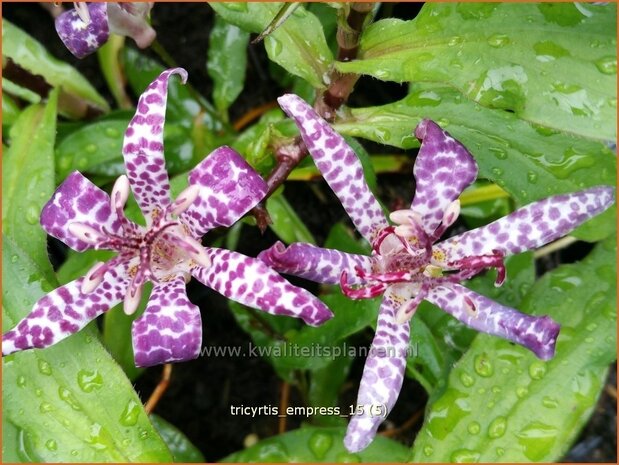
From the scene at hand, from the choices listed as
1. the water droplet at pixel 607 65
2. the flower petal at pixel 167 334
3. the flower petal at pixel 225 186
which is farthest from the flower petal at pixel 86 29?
the water droplet at pixel 607 65

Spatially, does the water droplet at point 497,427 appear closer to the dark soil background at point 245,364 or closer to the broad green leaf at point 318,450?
the broad green leaf at point 318,450

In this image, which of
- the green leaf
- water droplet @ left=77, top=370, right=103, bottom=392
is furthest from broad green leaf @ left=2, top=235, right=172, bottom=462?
the green leaf

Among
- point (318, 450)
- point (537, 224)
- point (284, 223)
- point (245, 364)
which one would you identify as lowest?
point (245, 364)

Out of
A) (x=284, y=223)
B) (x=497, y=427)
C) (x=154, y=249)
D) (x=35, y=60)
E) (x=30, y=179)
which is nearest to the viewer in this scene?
(x=154, y=249)

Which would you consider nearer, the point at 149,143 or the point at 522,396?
the point at 149,143

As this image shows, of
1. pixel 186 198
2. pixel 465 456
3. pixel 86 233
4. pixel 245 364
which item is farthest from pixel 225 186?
pixel 245 364

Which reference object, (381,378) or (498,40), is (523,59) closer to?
(498,40)
